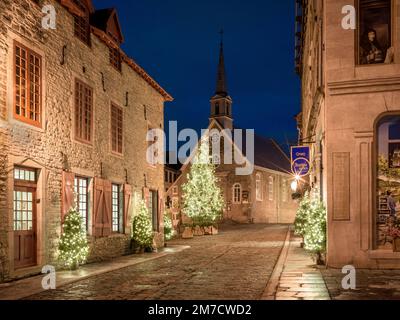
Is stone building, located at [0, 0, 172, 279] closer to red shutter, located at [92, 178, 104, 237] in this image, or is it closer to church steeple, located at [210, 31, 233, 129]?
red shutter, located at [92, 178, 104, 237]

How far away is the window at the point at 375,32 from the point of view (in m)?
12.9

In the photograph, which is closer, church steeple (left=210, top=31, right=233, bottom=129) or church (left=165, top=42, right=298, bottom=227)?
church (left=165, top=42, right=298, bottom=227)

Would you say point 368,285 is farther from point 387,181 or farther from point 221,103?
point 221,103

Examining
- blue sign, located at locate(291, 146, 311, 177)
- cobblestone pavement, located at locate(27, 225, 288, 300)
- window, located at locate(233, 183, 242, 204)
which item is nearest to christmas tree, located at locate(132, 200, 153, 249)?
cobblestone pavement, located at locate(27, 225, 288, 300)

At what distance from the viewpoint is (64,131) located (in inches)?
539

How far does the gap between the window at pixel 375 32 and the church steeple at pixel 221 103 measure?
36571 mm

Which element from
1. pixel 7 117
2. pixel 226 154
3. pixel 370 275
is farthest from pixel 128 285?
pixel 226 154

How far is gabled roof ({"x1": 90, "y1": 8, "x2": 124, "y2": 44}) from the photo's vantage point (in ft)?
54.2

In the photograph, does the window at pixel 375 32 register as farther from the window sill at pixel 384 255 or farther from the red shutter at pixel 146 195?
the red shutter at pixel 146 195

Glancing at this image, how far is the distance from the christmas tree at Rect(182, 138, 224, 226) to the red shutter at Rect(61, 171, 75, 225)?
62.0ft

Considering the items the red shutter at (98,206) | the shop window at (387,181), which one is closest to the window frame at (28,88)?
the red shutter at (98,206)

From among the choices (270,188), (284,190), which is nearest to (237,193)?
(270,188)

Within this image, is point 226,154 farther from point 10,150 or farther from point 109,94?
point 10,150

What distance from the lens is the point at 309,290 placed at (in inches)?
380
